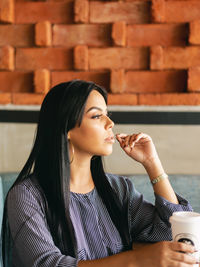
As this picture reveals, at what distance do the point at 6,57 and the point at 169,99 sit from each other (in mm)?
861

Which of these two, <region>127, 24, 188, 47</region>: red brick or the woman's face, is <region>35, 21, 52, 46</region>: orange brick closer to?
<region>127, 24, 188, 47</region>: red brick

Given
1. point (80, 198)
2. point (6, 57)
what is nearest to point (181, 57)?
point (6, 57)

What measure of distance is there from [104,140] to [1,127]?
0.93m

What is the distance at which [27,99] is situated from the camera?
208cm

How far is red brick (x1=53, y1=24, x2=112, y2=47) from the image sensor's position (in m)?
2.08

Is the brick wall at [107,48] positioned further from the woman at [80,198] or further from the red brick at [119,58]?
the woman at [80,198]

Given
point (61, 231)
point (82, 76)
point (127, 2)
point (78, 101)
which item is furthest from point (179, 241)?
point (127, 2)

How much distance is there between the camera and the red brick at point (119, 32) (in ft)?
6.66

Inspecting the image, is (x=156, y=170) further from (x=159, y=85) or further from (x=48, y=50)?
(x=48, y=50)

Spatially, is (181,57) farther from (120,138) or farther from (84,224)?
(84,224)

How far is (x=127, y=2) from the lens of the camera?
6.74 feet

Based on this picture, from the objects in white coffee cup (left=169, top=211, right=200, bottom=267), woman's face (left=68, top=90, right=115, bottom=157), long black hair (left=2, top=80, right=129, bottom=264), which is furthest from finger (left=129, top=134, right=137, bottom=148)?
white coffee cup (left=169, top=211, right=200, bottom=267)

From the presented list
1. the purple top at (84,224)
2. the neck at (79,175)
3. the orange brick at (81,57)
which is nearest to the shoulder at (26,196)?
the purple top at (84,224)

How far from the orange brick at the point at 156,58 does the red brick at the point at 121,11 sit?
0.16m
